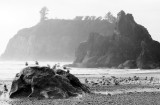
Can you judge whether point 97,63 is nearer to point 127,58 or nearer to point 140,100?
point 127,58

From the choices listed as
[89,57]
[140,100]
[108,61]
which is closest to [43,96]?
[140,100]

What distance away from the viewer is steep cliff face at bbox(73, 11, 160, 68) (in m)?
127

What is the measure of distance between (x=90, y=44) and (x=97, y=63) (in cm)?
2037

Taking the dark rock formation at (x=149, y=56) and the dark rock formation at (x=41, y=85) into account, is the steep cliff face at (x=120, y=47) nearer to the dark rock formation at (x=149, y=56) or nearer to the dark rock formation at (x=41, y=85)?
the dark rock formation at (x=149, y=56)

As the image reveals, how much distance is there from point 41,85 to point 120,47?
344 feet

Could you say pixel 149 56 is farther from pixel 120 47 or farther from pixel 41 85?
pixel 41 85

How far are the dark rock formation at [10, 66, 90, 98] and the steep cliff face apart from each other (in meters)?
88.6

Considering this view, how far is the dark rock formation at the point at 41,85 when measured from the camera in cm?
3075

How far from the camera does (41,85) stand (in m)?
31.1

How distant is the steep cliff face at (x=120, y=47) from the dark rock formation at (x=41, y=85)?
88559 millimetres

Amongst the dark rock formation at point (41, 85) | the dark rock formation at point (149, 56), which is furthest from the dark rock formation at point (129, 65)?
the dark rock formation at point (41, 85)

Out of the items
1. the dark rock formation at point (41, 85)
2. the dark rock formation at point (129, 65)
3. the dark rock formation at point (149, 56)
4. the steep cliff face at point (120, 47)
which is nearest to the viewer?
the dark rock formation at point (41, 85)

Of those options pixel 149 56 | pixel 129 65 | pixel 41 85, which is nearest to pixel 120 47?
pixel 129 65

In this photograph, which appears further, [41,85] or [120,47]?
[120,47]
